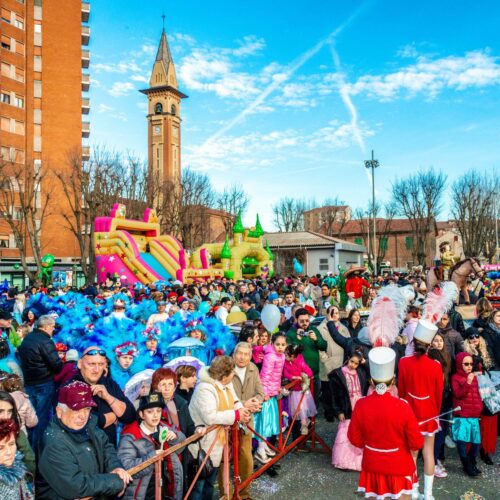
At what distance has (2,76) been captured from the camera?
41.8m

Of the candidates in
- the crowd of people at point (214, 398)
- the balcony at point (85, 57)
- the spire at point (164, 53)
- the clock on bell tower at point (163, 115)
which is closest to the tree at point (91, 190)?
the balcony at point (85, 57)

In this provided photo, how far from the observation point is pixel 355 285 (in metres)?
13.6

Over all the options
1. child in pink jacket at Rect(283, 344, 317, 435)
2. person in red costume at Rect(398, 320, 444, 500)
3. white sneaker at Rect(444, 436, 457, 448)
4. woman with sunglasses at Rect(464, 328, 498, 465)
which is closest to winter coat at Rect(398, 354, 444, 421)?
person in red costume at Rect(398, 320, 444, 500)

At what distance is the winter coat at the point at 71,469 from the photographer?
10.4 ft

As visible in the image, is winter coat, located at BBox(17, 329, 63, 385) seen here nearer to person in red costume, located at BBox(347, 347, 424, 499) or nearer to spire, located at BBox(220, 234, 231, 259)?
person in red costume, located at BBox(347, 347, 424, 499)

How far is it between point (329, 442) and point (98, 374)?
4.08 metres

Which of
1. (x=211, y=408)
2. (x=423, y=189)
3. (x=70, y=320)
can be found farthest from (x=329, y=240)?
(x=211, y=408)

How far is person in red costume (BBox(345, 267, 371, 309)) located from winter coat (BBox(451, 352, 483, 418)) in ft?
23.7

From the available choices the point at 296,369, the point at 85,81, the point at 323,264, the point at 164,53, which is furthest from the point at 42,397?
the point at 164,53

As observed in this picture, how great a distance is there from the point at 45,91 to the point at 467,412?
46.8m

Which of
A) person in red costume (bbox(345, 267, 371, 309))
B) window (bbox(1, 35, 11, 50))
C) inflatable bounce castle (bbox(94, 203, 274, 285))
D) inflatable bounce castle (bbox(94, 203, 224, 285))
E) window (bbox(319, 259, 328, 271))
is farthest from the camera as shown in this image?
window (bbox(319, 259, 328, 271))

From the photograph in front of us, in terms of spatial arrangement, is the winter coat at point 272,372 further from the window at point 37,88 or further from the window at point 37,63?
the window at point 37,63

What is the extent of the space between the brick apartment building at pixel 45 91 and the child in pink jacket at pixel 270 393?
38.5 meters

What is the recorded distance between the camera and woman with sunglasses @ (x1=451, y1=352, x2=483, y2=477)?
6035mm
